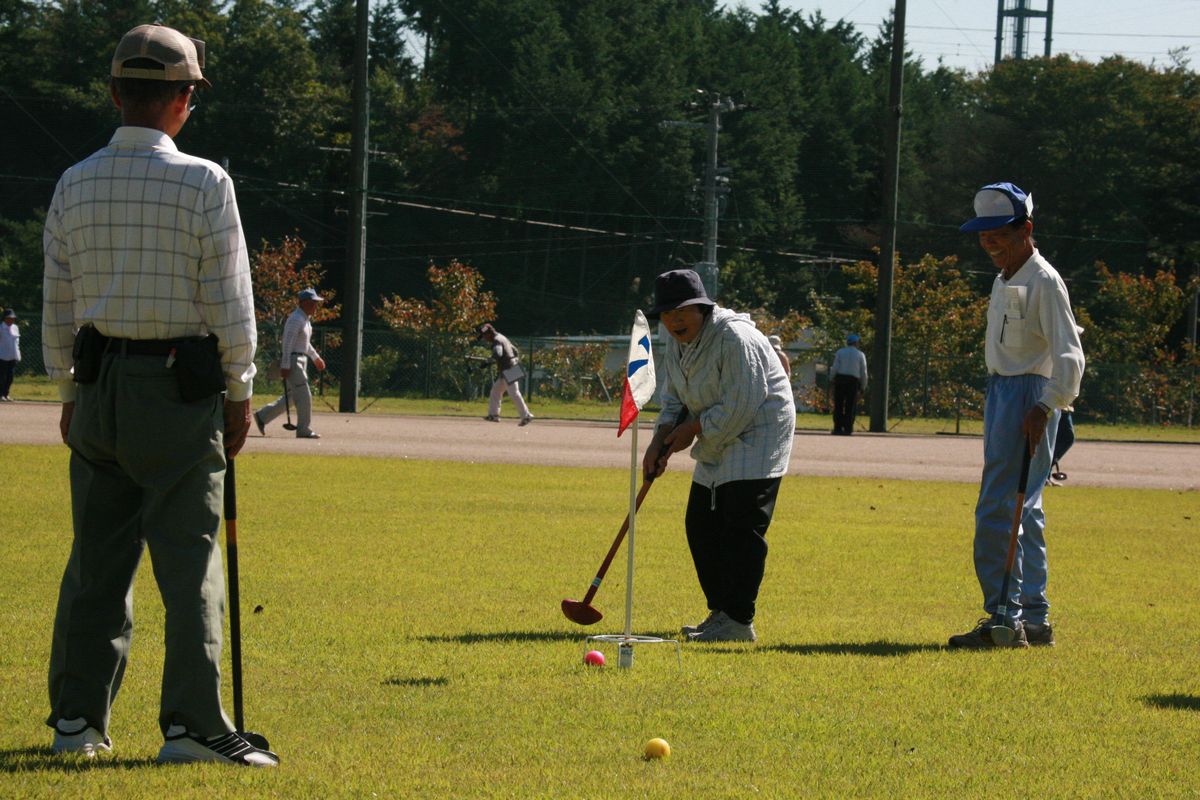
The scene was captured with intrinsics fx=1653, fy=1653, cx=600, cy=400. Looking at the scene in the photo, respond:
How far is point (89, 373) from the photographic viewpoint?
4906 millimetres

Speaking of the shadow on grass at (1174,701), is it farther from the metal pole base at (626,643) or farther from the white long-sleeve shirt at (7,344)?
the white long-sleeve shirt at (7,344)

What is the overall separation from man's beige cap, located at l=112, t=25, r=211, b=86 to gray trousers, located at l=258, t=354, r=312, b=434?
1694 cm

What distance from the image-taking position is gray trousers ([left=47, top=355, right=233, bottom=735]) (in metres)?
4.86

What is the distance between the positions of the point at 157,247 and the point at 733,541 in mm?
3740

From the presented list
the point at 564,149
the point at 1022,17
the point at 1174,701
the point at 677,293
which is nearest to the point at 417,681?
the point at 677,293

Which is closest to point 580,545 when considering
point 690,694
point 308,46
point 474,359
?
point 690,694

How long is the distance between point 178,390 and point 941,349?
152 feet

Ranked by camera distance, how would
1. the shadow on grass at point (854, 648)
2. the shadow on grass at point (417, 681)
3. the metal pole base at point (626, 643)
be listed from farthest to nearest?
the shadow on grass at point (854, 648), the metal pole base at point (626, 643), the shadow on grass at point (417, 681)

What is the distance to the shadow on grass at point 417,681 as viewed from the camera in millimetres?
6344

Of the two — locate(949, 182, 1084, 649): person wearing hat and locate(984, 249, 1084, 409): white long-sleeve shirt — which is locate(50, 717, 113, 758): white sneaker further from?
locate(984, 249, 1084, 409): white long-sleeve shirt

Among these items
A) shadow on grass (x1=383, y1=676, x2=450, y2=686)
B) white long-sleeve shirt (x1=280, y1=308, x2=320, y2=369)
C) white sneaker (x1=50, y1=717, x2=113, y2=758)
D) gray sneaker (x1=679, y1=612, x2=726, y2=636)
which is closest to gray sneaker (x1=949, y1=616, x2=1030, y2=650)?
gray sneaker (x1=679, y1=612, x2=726, y2=636)

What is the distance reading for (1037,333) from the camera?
7926 mm

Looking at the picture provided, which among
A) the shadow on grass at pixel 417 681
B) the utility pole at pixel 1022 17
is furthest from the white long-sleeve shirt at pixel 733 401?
the utility pole at pixel 1022 17

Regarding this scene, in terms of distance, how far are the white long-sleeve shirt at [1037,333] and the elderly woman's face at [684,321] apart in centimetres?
141
